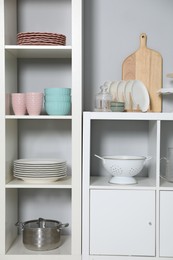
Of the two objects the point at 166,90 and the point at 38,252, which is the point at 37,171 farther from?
the point at 166,90

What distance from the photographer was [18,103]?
2.59 meters

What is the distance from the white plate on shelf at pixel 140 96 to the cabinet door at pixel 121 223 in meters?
0.53

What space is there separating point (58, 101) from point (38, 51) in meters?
0.31

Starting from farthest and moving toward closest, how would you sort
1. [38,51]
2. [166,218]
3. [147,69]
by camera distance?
[147,69] → [38,51] → [166,218]

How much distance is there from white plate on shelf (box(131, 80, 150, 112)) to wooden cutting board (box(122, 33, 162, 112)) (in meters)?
0.10

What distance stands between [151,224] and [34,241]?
0.64m

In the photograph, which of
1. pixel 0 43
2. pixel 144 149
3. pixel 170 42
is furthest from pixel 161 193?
pixel 0 43

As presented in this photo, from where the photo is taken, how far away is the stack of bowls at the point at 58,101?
8.46 ft

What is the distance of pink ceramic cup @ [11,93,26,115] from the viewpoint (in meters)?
2.59

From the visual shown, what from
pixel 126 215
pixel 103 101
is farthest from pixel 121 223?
pixel 103 101

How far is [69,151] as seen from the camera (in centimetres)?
294

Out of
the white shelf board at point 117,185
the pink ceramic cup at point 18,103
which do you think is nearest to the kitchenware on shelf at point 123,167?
the white shelf board at point 117,185

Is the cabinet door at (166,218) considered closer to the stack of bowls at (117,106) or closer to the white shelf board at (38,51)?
the stack of bowls at (117,106)

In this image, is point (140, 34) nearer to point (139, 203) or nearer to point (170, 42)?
point (170, 42)
